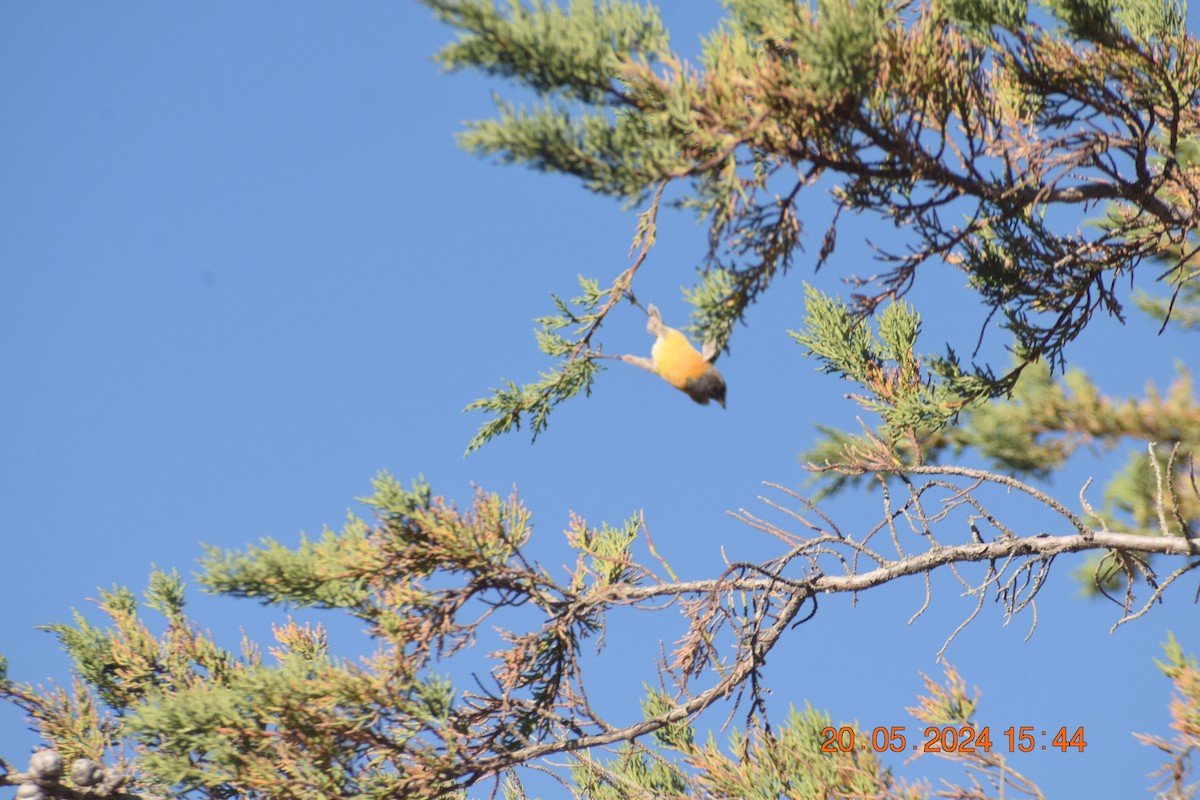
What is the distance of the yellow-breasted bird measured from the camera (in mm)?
4492

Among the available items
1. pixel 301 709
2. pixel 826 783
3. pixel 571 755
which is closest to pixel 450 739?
pixel 301 709

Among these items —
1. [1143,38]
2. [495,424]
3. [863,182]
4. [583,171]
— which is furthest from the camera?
[1143,38]

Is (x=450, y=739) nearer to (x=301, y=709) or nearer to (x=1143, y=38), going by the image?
(x=301, y=709)

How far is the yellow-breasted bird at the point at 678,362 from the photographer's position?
177 inches

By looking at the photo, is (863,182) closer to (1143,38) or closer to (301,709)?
(1143,38)

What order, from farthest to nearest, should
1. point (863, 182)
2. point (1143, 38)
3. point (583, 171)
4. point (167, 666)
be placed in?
point (167, 666) < point (1143, 38) < point (863, 182) < point (583, 171)

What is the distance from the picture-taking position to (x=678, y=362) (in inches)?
177

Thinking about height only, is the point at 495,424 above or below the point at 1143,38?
below

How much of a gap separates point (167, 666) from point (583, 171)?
12.0ft

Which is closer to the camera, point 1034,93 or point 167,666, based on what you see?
point 1034,93

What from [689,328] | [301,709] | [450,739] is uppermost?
[689,328]

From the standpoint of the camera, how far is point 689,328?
418cm

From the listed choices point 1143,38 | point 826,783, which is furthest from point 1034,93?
point 826,783

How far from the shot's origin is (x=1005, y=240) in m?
4.93
